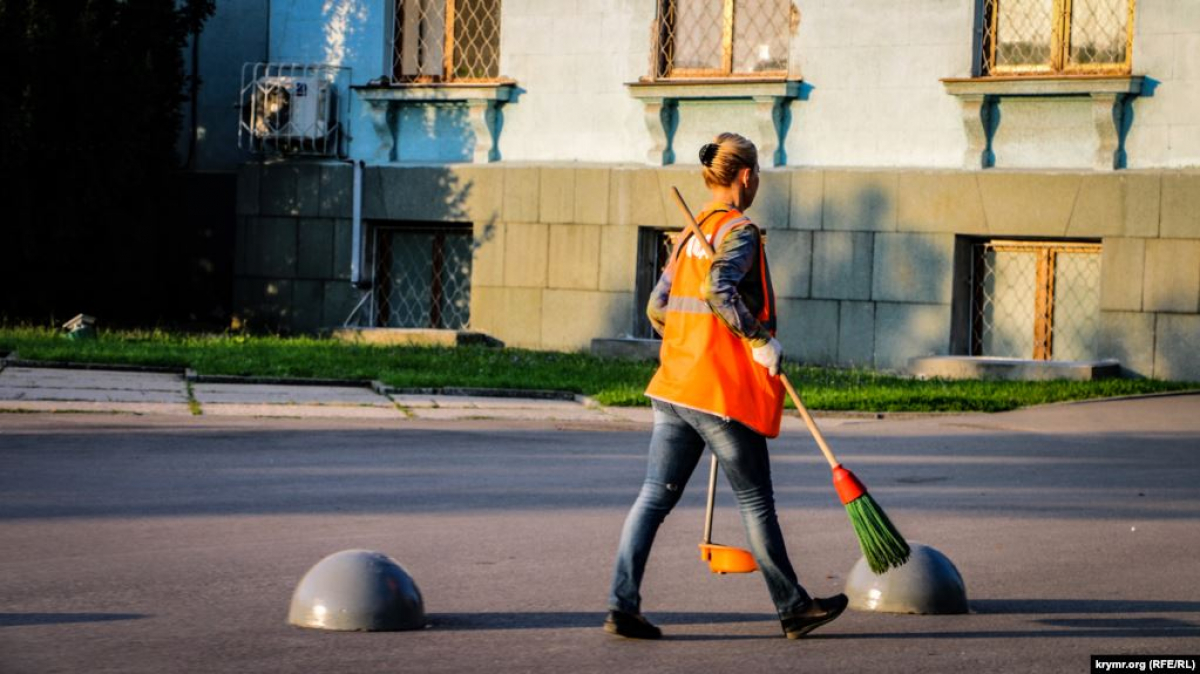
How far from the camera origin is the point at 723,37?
19.3 meters

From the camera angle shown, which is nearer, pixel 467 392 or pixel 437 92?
pixel 467 392

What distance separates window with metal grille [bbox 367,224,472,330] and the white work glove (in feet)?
48.7

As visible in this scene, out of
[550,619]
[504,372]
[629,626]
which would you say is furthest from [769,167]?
[629,626]

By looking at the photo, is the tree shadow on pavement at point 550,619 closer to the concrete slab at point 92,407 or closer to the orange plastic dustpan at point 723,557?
the orange plastic dustpan at point 723,557

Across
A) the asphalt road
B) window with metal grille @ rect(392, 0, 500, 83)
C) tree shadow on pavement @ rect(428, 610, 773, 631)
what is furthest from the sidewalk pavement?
tree shadow on pavement @ rect(428, 610, 773, 631)

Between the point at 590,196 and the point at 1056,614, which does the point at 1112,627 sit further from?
the point at 590,196

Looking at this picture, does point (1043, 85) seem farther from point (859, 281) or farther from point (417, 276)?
point (417, 276)

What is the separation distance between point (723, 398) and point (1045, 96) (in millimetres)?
12204

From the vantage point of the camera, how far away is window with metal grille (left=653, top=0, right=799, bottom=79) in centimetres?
1905

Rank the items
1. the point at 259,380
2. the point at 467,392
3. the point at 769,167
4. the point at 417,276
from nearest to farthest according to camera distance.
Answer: the point at 467,392
the point at 259,380
the point at 769,167
the point at 417,276

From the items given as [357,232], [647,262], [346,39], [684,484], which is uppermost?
[346,39]

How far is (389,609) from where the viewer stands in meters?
6.29

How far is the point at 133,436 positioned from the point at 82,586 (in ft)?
16.0

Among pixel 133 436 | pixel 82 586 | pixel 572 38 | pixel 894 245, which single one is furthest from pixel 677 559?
pixel 572 38
